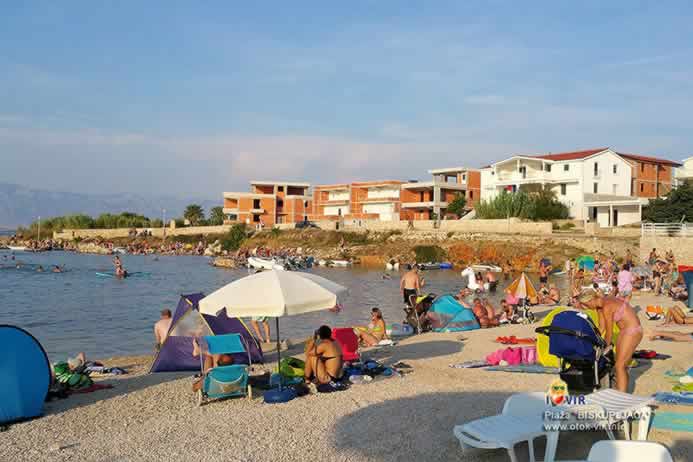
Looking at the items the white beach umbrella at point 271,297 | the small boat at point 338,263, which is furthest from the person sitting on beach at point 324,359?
the small boat at point 338,263

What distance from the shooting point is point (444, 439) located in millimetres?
6758

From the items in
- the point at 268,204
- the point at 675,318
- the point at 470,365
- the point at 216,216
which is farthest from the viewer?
the point at 216,216

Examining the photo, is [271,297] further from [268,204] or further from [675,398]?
[268,204]

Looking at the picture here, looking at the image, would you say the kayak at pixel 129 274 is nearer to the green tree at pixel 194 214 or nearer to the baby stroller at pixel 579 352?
the baby stroller at pixel 579 352

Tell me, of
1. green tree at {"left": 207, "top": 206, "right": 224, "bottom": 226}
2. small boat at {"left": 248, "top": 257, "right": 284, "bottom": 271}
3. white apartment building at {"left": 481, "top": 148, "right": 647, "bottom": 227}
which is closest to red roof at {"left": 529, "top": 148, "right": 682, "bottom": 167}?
white apartment building at {"left": 481, "top": 148, "right": 647, "bottom": 227}

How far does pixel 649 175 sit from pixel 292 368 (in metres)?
58.5

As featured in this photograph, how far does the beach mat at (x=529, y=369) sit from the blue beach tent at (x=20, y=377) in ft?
22.1

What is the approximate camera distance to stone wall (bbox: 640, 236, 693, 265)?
3422cm

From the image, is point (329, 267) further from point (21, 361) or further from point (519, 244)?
point (21, 361)

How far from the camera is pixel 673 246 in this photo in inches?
1374

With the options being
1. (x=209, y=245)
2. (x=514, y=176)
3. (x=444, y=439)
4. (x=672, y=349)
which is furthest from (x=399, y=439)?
(x=209, y=245)

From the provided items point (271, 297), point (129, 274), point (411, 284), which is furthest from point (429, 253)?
point (271, 297)

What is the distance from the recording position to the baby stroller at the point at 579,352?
7.40 meters

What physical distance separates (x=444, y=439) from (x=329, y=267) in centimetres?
4450
